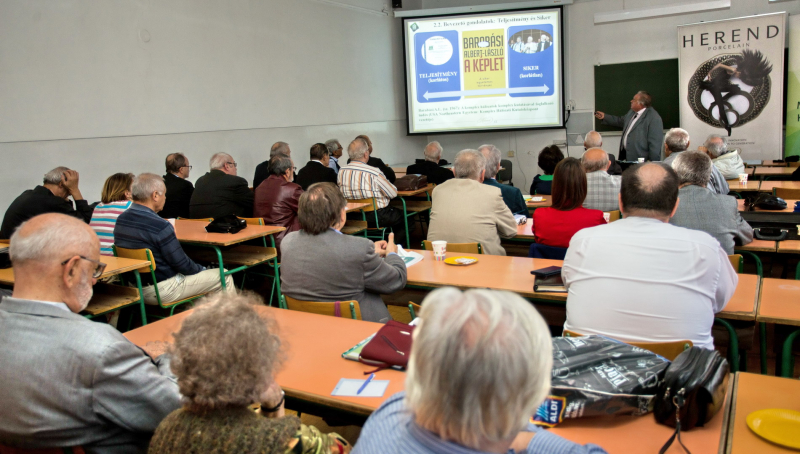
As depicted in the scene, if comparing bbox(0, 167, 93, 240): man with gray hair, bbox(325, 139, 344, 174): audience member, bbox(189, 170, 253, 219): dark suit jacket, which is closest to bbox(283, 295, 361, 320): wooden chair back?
bbox(0, 167, 93, 240): man with gray hair

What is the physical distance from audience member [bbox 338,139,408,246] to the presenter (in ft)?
13.0

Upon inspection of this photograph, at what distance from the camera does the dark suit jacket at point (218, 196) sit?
5020 mm

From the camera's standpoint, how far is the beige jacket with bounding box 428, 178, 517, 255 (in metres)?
3.71

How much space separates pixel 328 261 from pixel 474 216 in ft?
4.83

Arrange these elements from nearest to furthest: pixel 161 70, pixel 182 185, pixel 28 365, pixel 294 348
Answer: pixel 28 365, pixel 294 348, pixel 182 185, pixel 161 70

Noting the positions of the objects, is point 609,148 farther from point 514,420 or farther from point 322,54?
point 514,420

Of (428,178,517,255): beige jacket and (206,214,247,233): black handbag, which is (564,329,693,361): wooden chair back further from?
(206,214,247,233): black handbag

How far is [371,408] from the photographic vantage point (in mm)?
1605

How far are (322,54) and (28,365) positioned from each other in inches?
286

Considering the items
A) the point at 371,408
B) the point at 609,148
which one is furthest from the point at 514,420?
the point at 609,148

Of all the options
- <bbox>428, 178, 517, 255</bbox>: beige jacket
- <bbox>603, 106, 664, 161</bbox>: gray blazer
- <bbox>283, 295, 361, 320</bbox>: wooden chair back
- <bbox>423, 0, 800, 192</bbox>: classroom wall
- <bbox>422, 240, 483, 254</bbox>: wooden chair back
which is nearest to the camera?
<bbox>283, 295, 361, 320</bbox>: wooden chair back

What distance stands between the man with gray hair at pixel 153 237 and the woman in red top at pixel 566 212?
2370 mm

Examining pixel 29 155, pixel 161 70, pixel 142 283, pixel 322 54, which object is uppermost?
pixel 322 54

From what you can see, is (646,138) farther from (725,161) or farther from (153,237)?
(153,237)
